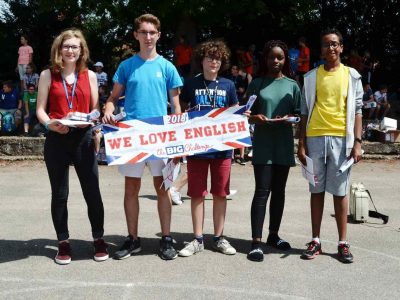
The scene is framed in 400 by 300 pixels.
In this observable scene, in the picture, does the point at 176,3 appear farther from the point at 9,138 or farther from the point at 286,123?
the point at 286,123

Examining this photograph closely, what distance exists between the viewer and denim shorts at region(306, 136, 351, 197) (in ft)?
17.1

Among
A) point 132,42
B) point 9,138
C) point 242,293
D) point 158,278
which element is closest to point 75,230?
point 158,278

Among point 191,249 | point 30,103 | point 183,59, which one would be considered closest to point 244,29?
point 183,59

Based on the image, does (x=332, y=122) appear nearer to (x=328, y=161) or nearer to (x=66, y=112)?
(x=328, y=161)

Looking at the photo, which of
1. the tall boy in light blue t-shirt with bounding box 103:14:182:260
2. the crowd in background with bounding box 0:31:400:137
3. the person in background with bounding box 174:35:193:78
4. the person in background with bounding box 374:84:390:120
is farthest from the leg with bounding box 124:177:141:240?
the person in background with bounding box 374:84:390:120

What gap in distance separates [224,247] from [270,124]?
1272 mm

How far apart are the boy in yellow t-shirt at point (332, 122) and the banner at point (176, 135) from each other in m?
0.63

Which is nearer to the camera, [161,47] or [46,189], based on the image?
[46,189]

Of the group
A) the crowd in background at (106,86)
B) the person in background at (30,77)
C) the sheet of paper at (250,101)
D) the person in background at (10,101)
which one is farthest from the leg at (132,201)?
the person in background at (30,77)

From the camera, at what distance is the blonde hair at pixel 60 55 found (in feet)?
16.4

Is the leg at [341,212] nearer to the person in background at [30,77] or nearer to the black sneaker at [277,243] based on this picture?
the black sneaker at [277,243]

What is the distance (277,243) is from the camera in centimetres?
570

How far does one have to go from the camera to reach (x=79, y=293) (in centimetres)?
441

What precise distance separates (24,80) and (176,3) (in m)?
4.73
